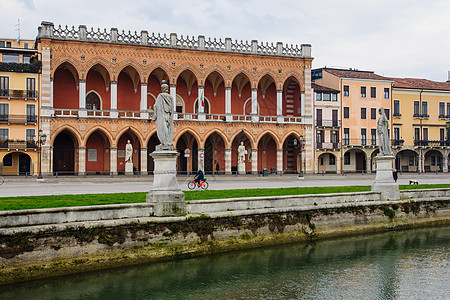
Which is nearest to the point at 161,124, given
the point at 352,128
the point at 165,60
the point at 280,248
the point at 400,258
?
the point at 280,248

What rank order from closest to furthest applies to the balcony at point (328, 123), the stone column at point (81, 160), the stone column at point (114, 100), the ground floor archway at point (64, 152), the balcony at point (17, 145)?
Result: the balcony at point (17, 145), the stone column at point (81, 160), the stone column at point (114, 100), the ground floor archway at point (64, 152), the balcony at point (328, 123)

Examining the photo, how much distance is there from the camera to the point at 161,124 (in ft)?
45.8

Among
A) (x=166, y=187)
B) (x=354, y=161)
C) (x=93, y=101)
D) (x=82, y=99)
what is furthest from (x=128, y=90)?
(x=166, y=187)

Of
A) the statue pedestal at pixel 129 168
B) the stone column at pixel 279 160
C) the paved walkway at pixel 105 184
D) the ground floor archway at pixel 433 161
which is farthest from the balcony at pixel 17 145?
the ground floor archway at pixel 433 161

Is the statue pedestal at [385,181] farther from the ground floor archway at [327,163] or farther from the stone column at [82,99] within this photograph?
the ground floor archway at [327,163]

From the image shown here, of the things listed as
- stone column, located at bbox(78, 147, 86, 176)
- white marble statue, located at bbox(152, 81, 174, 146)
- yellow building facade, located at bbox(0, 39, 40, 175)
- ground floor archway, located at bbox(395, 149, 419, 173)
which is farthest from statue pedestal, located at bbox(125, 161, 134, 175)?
ground floor archway, located at bbox(395, 149, 419, 173)

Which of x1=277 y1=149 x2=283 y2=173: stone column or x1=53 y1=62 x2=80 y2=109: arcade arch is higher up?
x1=53 y1=62 x2=80 y2=109: arcade arch

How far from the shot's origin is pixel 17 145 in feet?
126

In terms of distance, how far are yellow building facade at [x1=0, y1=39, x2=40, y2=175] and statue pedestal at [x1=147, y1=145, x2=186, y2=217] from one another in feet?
91.5

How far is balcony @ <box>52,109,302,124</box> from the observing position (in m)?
39.1

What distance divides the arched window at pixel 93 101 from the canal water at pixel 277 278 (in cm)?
3019

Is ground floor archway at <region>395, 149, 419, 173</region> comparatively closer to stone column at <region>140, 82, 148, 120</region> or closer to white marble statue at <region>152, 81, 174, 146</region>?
stone column at <region>140, 82, 148, 120</region>

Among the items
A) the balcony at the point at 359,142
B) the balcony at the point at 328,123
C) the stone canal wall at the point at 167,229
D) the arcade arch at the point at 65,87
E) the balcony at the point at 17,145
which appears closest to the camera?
the stone canal wall at the point at 167,229

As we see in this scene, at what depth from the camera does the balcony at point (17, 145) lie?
3806 cm
